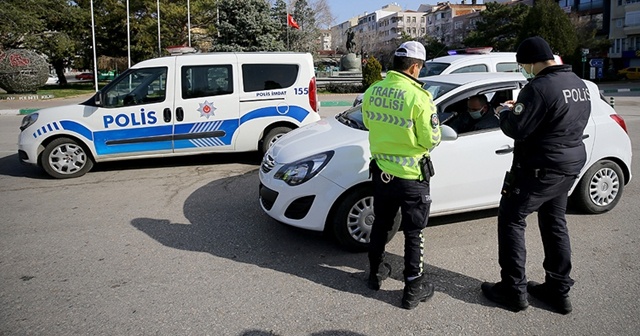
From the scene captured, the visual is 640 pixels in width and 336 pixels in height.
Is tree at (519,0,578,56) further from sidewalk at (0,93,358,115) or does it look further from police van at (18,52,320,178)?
police van at (18,52,320,178)

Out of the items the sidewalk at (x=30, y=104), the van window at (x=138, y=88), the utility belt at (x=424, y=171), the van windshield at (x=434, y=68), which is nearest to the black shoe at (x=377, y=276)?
the utility belt at (x=424, y=171)

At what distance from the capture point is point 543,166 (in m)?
3.12

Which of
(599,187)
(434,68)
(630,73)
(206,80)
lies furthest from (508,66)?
(630,73)

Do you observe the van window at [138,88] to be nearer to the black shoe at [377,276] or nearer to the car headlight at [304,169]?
the car headlight at [304,169]

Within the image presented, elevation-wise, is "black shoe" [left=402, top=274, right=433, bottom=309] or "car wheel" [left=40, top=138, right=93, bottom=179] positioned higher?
"car wheel" [left=40, top=138, right=93, bottom=179]

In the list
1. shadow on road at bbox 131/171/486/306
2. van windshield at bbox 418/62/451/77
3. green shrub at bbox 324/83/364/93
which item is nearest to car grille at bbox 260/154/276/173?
shadow on road at bbox 131/171/486/306

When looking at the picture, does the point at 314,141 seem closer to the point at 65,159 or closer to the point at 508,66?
the point at 65,159

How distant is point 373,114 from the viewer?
3385mm

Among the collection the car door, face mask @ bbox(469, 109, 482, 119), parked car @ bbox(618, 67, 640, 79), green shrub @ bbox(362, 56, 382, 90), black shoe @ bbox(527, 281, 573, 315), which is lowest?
black shoe @ bbox(527, 281, 573, 315)

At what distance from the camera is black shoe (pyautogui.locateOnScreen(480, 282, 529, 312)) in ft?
10.8

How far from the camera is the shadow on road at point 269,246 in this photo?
146 inches

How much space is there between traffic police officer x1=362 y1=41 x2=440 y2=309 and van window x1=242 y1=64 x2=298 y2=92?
4.61 metres

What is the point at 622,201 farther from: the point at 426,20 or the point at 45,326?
the point at 426,20

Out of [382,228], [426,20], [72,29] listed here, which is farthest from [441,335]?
[426,20]
